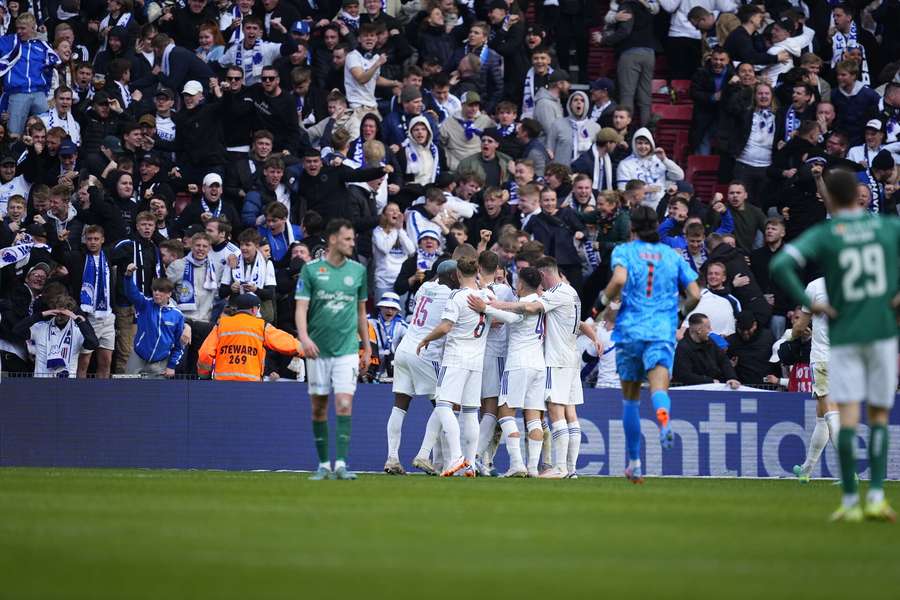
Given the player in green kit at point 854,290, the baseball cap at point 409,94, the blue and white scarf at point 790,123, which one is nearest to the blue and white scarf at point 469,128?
the baseball cap at point 409,94

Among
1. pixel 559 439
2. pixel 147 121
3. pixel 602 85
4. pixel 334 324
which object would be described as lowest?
pixel 559 439

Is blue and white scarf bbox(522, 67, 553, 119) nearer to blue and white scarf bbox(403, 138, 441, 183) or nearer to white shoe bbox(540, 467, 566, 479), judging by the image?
blue and white scarf bbox(403, 138, 441, 183)

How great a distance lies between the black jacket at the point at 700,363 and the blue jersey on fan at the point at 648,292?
6765 mm

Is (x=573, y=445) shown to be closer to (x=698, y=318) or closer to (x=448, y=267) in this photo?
(x=448, y=267)

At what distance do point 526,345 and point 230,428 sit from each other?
4372mm

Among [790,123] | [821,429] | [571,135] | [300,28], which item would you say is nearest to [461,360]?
[821,429]

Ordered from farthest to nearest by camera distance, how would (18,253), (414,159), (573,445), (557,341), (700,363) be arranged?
(414,159), (700,363), (18,253), (573,445), (557,341)

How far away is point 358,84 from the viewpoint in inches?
1006

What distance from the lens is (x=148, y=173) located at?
2302 cm

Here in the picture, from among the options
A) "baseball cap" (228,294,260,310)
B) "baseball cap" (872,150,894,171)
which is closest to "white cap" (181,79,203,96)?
"baseball cap" (228,294,260,310)

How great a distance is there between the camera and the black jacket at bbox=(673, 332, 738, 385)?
Answer: 2195 cm

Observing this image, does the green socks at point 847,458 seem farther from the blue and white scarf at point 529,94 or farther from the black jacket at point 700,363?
the blue and white scarf at point 529,94

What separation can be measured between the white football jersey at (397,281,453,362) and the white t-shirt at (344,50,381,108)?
7514mm

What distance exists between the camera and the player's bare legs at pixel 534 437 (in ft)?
60.6
